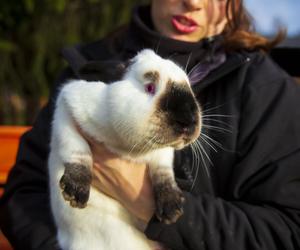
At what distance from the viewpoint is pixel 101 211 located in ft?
5.35

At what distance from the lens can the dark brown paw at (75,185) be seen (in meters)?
1.51

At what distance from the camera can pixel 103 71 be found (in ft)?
5.77

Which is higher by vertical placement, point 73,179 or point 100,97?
point 100,97

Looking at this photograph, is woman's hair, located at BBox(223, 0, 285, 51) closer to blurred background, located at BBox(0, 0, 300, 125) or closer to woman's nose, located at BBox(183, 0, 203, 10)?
woman's nose, located at BBox(183, 0, 203, 10)

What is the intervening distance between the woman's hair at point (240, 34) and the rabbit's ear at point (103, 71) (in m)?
0.42

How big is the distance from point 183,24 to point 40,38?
8.50ft

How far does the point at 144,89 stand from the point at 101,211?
16.2 inches

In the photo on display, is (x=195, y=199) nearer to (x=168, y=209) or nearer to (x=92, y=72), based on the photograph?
(x=168, y=209)

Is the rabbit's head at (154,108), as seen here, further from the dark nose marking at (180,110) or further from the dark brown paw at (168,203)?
the dark brown paw at (168,203)

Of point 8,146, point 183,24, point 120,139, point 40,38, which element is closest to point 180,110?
point 120,139

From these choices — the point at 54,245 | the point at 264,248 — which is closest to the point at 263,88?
the point at 264,248

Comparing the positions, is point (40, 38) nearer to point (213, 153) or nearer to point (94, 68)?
point (94, 68)

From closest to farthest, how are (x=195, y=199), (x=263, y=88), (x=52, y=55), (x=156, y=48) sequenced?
(x=195, y=199) → (x=263, y=88) → (x=156, y=48) → (x=52, y=55)

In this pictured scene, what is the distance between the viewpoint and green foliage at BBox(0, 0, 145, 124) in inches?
167
